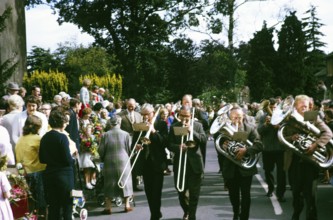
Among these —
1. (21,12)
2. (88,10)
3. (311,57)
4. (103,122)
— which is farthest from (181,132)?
(311,57)

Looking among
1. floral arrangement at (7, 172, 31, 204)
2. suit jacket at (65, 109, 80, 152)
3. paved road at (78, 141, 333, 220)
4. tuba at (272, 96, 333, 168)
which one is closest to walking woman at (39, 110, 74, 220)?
floral arrangement at (7, 172, 31, 204)

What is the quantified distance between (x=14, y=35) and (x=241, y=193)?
14.7 metres

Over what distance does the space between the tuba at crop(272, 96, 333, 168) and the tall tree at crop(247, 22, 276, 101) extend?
48.6 meters

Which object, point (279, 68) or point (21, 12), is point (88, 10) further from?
point (279, 68)

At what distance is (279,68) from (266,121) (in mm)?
54641

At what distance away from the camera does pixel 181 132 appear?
29.5 ft

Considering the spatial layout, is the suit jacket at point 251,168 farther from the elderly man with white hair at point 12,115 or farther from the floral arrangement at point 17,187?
the elderly man with white hair at point 12,115

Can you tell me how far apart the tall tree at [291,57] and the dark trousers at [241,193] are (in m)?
55.5

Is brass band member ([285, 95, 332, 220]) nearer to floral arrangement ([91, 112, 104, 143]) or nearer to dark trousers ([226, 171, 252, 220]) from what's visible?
dark trousers ([226, 171, 252, 220])

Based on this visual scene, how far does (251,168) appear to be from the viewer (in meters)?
9.11

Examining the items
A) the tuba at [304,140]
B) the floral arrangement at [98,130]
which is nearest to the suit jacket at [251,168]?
the tuba at [304,140]

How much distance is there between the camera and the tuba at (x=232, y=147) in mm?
9117

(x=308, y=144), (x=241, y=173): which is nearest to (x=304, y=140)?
(x=308, y=144)

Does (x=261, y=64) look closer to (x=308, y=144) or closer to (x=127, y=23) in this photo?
(x=127, y=23)
